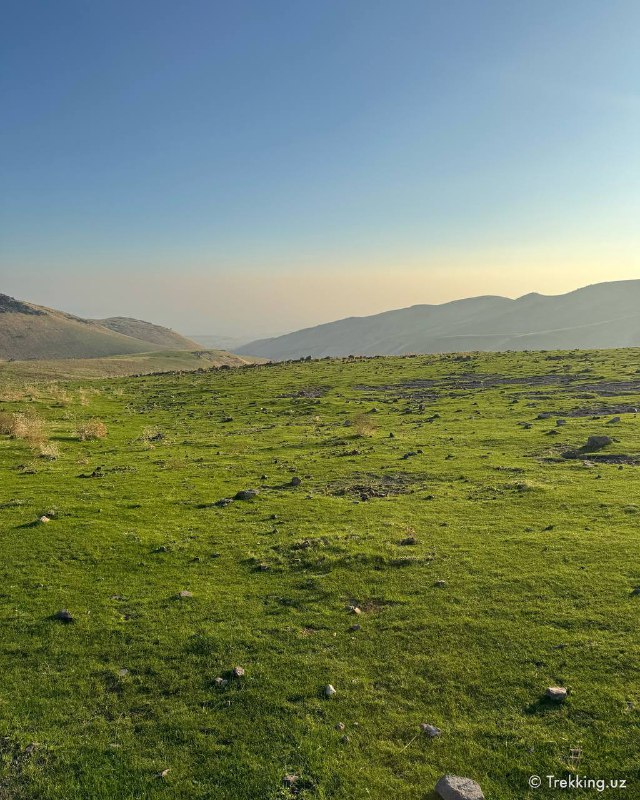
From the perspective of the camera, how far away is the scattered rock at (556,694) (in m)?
8.02

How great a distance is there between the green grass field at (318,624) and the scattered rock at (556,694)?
0.32 feet

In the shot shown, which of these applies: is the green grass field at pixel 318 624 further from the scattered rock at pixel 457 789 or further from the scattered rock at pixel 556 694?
the scattered rock at pixel 457 789

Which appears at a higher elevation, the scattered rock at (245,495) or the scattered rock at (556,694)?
the scattered rock at (245,495)

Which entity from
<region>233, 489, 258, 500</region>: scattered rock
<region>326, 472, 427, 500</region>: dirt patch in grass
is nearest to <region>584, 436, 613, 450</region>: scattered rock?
<region>326, 472, 427, 500</region>: dirt patch in grass

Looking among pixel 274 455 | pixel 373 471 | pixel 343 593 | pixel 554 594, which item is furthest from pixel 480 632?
pixel 274 455

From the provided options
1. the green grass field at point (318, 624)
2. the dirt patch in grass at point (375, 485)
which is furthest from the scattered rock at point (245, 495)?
the dirt patch in grass at point (375, 485)

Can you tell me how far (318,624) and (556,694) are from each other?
4.57 metres

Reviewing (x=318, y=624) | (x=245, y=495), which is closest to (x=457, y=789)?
(x=318, y=624)

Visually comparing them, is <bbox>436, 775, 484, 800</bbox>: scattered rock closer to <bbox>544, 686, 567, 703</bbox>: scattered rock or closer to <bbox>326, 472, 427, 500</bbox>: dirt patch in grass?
<bbox>544, 686, 567, 703</bbox>: scattered rock

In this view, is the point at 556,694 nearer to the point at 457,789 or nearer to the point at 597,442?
the point at 457,789

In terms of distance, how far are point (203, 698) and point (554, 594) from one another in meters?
7.80

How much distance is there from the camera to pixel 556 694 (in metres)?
8.03

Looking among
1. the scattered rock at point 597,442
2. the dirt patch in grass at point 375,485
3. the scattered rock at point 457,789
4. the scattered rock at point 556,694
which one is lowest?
the scattered rock at point 457,789

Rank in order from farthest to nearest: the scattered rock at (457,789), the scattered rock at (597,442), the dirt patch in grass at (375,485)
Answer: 1. the scattered rock at (597,442)
2. the dirt patch in grass at (375,485)
3. the scattered rock at (457,789)
